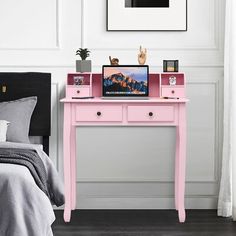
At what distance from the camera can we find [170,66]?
16.1 feet

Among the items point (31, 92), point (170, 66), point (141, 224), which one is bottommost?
point (141, 224)

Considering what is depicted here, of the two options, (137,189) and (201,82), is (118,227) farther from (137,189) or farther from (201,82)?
(201,82)

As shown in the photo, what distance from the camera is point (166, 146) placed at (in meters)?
5.19

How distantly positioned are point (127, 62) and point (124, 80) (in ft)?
1.11

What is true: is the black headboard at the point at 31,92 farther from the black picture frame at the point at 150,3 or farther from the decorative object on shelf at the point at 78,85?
the black picture frame at the point at 150,3

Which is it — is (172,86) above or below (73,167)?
above

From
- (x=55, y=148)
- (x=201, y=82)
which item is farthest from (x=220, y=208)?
(x=55, y=148)

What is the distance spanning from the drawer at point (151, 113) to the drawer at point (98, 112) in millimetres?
97

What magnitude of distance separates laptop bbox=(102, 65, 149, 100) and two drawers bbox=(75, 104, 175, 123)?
0.75 ft

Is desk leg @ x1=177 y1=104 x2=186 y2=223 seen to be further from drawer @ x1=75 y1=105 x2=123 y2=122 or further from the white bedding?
the white bedding

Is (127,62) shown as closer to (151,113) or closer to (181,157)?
(151,113)

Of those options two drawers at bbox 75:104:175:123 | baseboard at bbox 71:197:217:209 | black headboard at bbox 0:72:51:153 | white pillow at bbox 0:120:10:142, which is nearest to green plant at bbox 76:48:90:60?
black headboard at bbox 0:72:51:153

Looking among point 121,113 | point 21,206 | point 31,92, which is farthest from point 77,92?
point 21,206

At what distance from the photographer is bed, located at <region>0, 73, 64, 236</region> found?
310 centimetres
